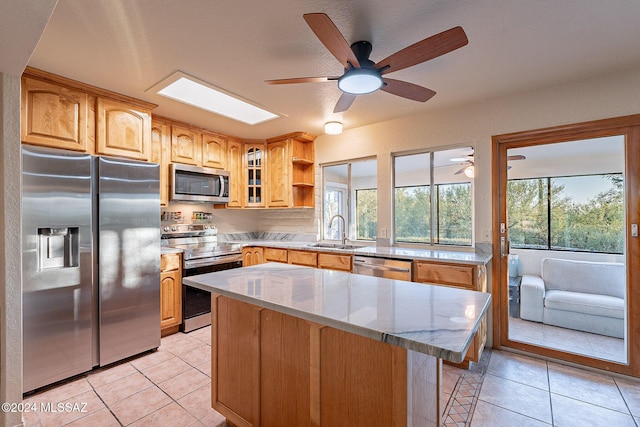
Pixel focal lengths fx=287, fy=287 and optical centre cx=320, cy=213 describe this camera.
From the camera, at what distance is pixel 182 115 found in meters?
3.30

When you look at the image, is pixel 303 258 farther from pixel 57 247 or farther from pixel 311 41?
pixel 311 41

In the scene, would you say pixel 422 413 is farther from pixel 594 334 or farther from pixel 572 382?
pixel 594 334

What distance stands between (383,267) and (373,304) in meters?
1.76

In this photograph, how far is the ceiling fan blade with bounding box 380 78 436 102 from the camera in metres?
1.99

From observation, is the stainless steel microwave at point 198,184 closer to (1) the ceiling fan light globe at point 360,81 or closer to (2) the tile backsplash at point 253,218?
(2) the tile backsplash at point 253,218

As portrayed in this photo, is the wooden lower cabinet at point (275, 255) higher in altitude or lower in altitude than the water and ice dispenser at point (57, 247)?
lower

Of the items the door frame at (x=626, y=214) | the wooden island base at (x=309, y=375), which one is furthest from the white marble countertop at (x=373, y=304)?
the door frame at (x=626, y=214)

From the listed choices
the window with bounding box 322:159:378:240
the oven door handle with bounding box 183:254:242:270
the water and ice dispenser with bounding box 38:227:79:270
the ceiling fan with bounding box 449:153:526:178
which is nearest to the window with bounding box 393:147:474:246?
the ceiling fan with bounding box 449:153:526:178

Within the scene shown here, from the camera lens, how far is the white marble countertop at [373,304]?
2.99ft

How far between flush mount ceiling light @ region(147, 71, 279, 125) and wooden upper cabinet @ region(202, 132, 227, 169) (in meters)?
0.67

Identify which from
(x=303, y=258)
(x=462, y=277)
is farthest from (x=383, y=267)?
(x=303, y=258)

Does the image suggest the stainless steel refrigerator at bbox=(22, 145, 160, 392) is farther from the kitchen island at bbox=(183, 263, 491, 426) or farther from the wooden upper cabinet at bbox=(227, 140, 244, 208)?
the wooden upper cabinet at bbox=(227, 140, 244, 208)

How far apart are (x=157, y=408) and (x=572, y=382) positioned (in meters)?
3.07

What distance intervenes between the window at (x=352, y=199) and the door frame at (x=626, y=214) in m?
1.42
